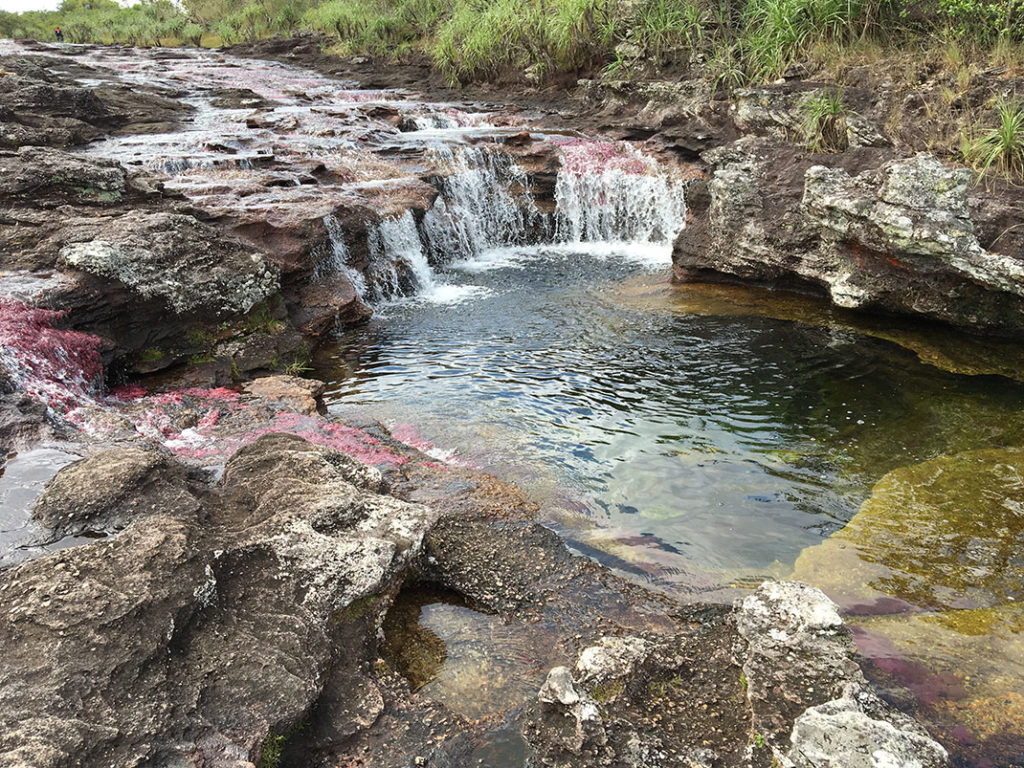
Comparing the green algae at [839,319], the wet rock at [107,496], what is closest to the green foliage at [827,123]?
the green algae at [839,319]

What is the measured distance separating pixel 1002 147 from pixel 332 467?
7.42 metres

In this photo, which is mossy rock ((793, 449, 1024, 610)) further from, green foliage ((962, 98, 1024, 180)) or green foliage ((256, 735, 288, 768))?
green foliage ((962, 98, 1024, 180))

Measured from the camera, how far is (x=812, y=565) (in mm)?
4125

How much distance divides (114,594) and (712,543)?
3380 mm

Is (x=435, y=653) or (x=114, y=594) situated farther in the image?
(x=435, y=653)

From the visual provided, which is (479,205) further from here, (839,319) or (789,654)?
(789,654)

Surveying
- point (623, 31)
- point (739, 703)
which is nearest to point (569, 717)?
point (739, 703)

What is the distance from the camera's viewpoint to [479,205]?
476 inches

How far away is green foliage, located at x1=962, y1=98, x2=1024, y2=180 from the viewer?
6840 millimetres

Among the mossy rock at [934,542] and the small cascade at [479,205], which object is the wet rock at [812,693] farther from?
the small cascade at [479,205]

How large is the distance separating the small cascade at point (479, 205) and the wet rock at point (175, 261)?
4260 millimetres

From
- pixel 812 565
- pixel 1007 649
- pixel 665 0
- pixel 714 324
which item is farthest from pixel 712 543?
pixel 665 0

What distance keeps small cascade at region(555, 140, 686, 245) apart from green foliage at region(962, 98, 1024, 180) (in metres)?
4.84

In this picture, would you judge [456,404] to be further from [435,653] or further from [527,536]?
[435,653]
